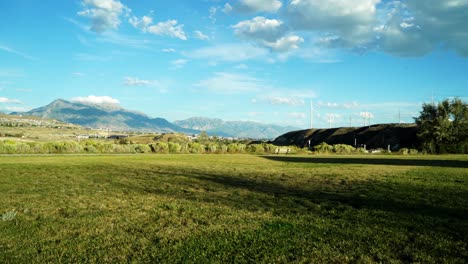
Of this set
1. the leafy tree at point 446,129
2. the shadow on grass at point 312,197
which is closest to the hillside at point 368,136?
the leafy tree at point 446,129

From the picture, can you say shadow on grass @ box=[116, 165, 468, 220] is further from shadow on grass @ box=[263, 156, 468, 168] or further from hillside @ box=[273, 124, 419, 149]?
hillside @ box=[273, 124, 419, 149]

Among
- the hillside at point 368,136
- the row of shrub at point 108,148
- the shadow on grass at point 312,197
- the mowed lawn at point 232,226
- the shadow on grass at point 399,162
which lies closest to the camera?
the mowed lawn at point 232,226

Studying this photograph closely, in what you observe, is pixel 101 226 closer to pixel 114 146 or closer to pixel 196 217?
pixel 196 217

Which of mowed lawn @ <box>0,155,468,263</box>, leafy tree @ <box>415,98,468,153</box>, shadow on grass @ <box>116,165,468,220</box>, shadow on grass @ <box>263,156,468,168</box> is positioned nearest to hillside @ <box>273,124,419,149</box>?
leafy tree @ <box>415,98,468,153</box>

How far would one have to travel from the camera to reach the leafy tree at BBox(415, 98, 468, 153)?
55781 millimetres

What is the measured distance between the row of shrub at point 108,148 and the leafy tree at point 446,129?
22.9 meters

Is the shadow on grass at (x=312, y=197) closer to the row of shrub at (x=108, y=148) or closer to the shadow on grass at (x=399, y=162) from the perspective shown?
the shadow on grass at (x=399, y=162)

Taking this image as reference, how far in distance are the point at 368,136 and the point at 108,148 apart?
109m

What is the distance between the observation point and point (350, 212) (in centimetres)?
838

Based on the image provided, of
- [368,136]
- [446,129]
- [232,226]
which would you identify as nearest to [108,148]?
[232,226]

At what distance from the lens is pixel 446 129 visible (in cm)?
5588

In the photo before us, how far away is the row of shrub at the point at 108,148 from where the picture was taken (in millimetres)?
40463

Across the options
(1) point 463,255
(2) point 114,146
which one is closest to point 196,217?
(1) point 463,255

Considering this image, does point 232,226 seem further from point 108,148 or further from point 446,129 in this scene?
point 446,129
